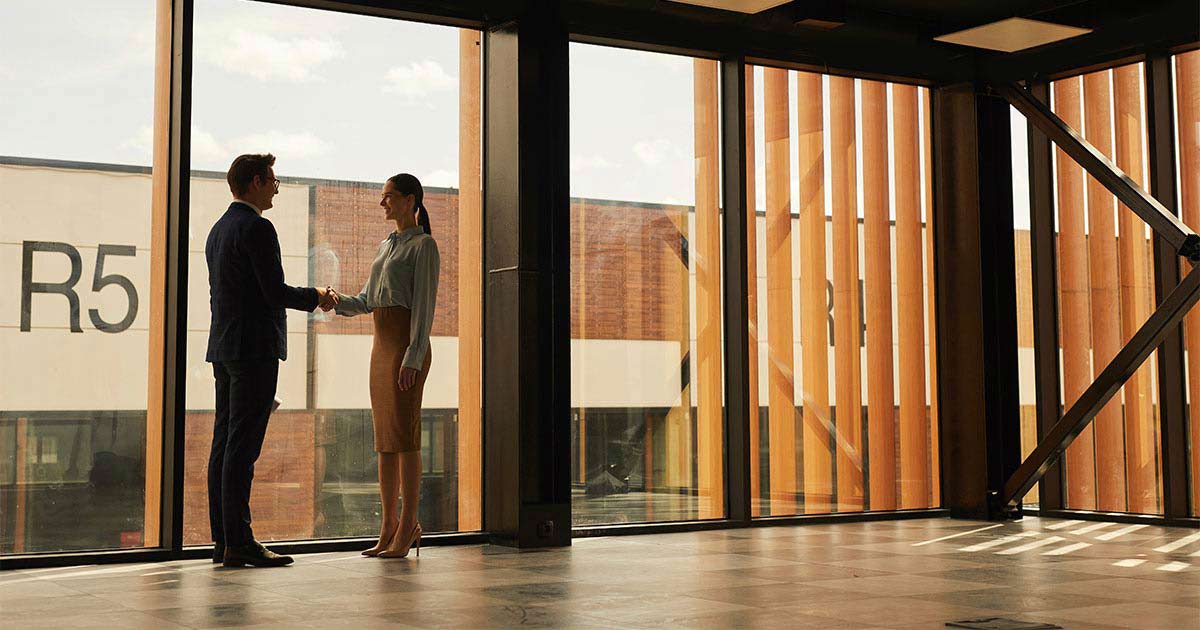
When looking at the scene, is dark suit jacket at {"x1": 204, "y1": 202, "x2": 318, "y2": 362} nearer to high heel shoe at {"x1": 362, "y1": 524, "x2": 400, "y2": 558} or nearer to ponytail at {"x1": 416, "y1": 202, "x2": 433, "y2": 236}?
ponytail at {"x1": 416, "y1": 202, "x2": 433, "y2": 236}

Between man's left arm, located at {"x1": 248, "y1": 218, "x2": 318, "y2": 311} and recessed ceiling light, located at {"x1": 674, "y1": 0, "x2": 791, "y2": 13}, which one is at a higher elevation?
recessed ceiling light, located at {"x1": 674, "y1": 0, "x2": 791, "y2": 13}

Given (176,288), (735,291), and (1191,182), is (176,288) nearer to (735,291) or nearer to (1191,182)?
(735,291)

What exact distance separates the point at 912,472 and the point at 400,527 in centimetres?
364

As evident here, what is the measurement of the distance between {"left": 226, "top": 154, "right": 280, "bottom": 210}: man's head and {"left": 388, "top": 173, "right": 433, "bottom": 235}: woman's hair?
0.59 metres

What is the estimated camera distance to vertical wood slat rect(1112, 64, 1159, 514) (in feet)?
25.0

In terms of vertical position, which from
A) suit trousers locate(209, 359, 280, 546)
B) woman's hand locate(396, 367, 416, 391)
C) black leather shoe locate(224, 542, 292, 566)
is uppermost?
Result: woman's hand locate(396, 367, 416, 391)

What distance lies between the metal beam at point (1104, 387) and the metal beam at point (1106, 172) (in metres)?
0.21

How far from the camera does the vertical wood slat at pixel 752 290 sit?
754 cm

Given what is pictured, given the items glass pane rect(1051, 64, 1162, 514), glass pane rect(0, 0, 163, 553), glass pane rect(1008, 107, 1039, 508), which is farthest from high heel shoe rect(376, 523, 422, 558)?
glass pane rect(1051, 64, 1162, 514)

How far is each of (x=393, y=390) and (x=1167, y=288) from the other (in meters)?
4.52

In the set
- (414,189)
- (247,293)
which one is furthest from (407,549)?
(414,189)

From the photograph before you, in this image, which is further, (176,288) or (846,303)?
(846,303)

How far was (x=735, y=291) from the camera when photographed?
7477 millimetres

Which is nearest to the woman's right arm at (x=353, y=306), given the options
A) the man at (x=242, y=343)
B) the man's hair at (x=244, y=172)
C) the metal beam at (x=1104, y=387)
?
the man at (x=242, y=343)
